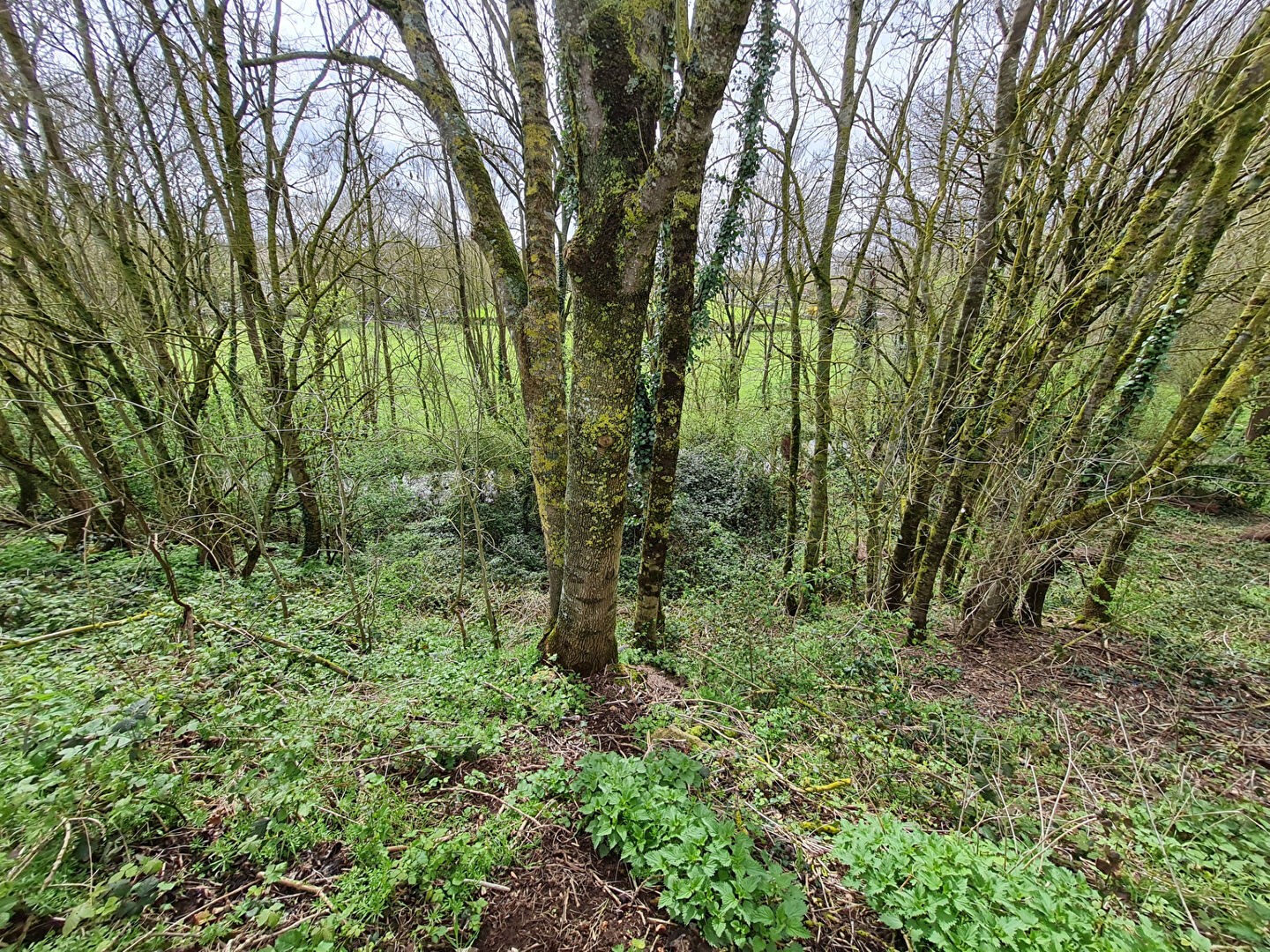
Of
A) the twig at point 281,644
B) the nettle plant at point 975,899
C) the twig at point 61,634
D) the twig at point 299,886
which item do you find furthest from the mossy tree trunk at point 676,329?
the twig at point 61,634

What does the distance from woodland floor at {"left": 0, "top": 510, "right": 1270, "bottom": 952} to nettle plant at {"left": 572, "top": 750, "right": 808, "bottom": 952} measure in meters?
0.15

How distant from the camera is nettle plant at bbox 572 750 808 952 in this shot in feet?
5.43

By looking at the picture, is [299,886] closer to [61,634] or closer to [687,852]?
[687,852]

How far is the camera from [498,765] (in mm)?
2561

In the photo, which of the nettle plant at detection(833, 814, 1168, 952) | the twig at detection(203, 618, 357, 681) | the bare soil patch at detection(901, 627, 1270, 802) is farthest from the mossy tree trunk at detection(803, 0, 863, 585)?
the twig at detection(203, 618, 357, 681)

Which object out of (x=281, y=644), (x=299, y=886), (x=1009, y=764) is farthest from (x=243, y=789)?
(x=1009, y=764)

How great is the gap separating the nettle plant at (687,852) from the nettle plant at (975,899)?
39 cm

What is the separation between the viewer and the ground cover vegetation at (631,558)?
184 cm

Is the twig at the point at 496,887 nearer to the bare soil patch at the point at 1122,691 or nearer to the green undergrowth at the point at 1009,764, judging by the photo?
the green undergrowth at the point at 1009,764

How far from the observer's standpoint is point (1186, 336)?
351 inches

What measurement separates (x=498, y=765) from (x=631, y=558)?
18.3 feet

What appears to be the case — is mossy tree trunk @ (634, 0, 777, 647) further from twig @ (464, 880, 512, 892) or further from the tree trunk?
twig @ (464, 880, 512, 892)

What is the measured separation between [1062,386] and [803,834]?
6.43 metres

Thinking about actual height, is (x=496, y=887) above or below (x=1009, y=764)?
above
